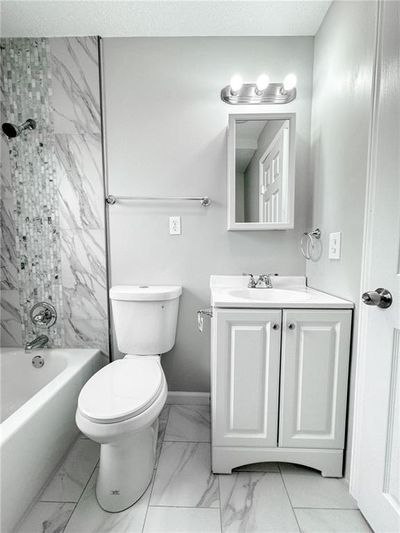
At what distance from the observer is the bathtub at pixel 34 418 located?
0.87 m

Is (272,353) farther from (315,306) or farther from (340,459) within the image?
(340,459)

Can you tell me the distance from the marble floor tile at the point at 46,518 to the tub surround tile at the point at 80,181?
4.35ft

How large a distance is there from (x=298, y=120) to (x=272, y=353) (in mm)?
1338

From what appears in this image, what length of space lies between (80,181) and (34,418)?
49.3 inches

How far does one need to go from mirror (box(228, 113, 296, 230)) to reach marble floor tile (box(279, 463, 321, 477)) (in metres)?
1.20

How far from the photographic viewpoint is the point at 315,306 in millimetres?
1031

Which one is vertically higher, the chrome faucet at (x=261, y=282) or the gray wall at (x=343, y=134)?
the gray wall at (x=343, y=134)

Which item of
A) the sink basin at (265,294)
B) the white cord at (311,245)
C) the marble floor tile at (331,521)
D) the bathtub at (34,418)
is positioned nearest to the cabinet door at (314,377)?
the marble floor tile at (331,521)

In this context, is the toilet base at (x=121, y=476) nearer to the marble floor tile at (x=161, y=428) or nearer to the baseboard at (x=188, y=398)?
the marble floor tile at (x=161, y=428)

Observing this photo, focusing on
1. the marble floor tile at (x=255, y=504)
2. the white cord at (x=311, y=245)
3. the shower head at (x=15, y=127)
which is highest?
the shower head at (x=15, y=127)

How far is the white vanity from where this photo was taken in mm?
1040

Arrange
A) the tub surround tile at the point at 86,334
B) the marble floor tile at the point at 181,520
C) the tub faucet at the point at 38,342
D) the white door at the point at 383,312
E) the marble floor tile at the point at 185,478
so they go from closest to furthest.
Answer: the white door at the point at 383,312
the marble floor tile at the point at 181,520
the marble floor tile at the point at 185,478
the tub faucet at the point at 38,342
the tub surround tile at the point at 86,334

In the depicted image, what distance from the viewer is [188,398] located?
5.24ft

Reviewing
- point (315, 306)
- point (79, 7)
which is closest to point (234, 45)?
point (79, 7)
